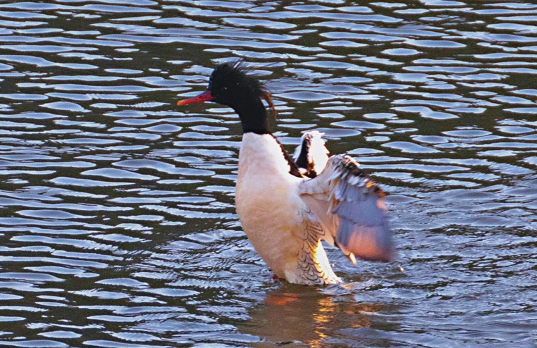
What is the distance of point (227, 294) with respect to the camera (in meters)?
8.33

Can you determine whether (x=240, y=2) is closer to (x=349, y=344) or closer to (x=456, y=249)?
(x=456, y=249)

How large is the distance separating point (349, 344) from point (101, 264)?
215 cm

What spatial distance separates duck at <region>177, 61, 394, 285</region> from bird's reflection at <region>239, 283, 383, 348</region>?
23 cm

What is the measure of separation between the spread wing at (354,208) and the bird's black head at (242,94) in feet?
2.55

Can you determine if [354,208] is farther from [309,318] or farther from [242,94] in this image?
[242,94]

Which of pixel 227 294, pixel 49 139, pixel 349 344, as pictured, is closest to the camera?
pixel 349 344

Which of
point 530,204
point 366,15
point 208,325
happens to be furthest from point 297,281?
point 366,15

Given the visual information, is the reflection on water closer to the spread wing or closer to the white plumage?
the white plumage

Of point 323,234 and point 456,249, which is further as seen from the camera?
point 456,249

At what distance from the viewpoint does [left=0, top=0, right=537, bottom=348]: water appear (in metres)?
7.85

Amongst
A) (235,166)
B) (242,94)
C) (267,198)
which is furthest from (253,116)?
(235,166)

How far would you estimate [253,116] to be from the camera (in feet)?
28.5

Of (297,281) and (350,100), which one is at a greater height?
(350,100)

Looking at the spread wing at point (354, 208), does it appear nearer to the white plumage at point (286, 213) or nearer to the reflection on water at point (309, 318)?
the white plumage at point (286, 213)
